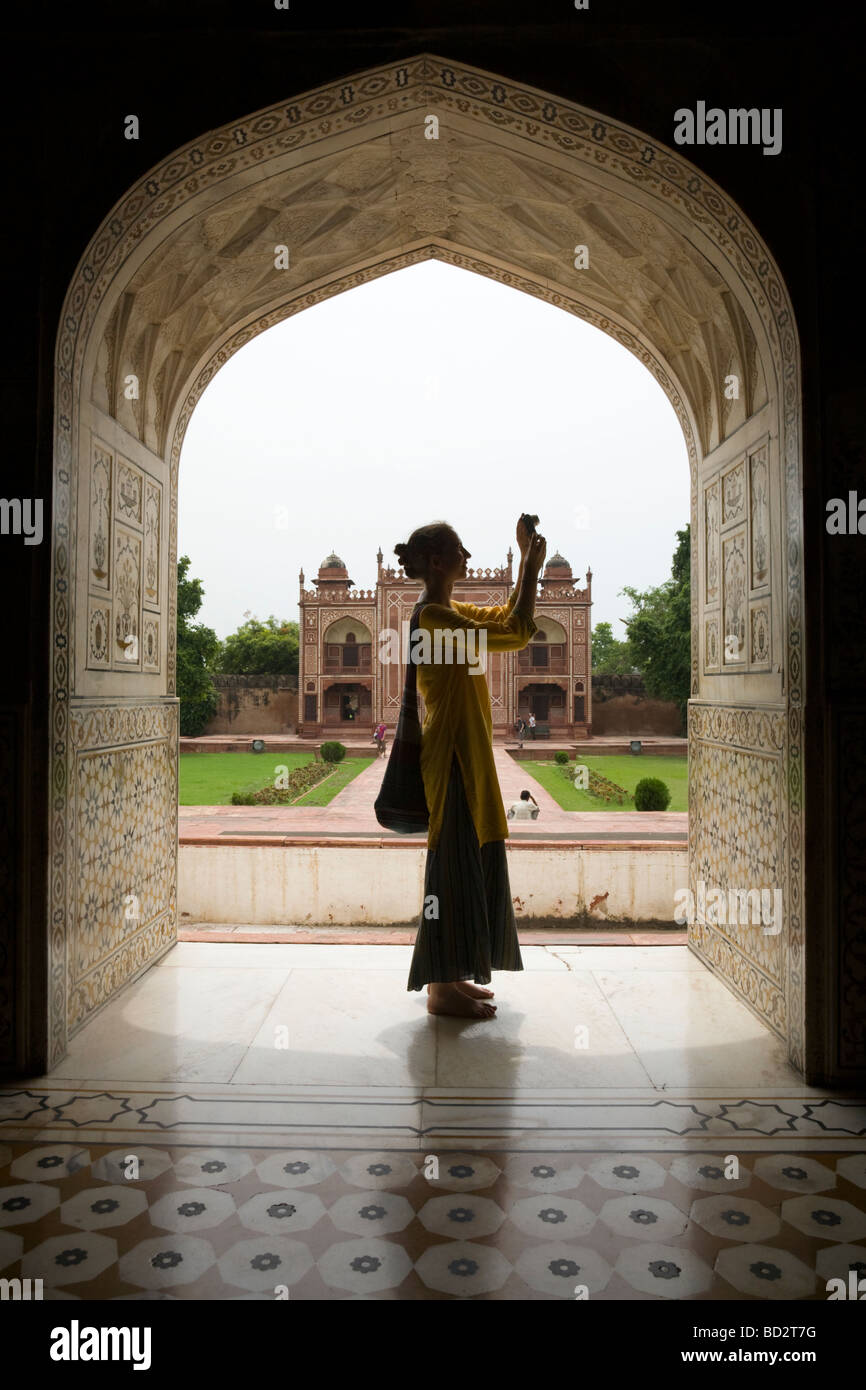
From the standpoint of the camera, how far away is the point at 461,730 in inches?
101

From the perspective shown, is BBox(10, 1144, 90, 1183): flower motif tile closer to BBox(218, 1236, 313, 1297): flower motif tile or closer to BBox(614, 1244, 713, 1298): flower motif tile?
BBox(218, 1236, 313, 1297): flower motif tile

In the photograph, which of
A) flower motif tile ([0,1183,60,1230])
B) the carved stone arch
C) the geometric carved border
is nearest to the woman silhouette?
the geometric carved border

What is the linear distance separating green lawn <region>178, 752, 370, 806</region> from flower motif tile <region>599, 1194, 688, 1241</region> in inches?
366

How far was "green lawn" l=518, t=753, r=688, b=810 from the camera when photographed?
1125 centimetres

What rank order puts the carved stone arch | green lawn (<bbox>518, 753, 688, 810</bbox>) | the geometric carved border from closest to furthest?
the geometric carved border
green lawn (<bbox>518, 753, 688, 810</bbox>)
the carved stone arch

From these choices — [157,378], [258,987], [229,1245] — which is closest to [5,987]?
[258,987]

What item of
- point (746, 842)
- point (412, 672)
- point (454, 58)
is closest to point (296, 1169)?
point (412, 672)

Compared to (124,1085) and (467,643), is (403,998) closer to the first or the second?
(124,1085)

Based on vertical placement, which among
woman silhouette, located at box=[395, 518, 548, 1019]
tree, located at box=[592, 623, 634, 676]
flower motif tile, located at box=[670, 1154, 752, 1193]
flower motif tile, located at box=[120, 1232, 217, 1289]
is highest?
tree, located at box=[592, 623, 634, 676]

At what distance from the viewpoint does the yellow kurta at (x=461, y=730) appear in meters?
2.56

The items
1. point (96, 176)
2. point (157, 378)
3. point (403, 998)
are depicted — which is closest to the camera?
point (96, 176)

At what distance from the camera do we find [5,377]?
2332mm

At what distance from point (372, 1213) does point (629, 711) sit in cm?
2391

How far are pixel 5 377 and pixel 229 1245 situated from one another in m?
2.22
